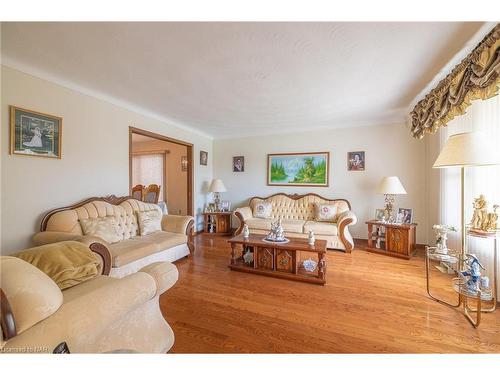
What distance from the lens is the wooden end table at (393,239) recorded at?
3113 mm

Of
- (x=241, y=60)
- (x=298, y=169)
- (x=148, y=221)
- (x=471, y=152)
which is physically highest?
(x=241, y=60)

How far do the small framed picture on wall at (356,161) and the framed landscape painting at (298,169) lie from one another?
1.35ft

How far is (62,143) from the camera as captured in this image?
7.84 feet

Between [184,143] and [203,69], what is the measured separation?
2382 millimetres

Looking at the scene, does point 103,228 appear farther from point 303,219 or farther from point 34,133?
point 303,219

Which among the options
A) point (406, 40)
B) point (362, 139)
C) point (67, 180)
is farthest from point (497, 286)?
point (67, 180)

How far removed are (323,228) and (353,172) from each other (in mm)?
1458

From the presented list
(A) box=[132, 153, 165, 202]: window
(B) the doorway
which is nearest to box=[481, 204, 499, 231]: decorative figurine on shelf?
(B) the doorway

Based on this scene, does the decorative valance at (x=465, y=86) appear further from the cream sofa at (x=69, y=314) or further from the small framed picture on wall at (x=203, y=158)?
the small framed picture on wall at (x=203, y=158)

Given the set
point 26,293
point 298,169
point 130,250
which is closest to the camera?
point 26,293

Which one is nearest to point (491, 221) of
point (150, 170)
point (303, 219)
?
point (303, 219)

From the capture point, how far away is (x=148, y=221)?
116 inches

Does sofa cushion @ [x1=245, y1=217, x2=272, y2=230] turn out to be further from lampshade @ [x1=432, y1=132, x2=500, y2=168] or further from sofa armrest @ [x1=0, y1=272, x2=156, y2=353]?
sofa armrest @ [x1=0, y1=272, x2=156, y2=353]
